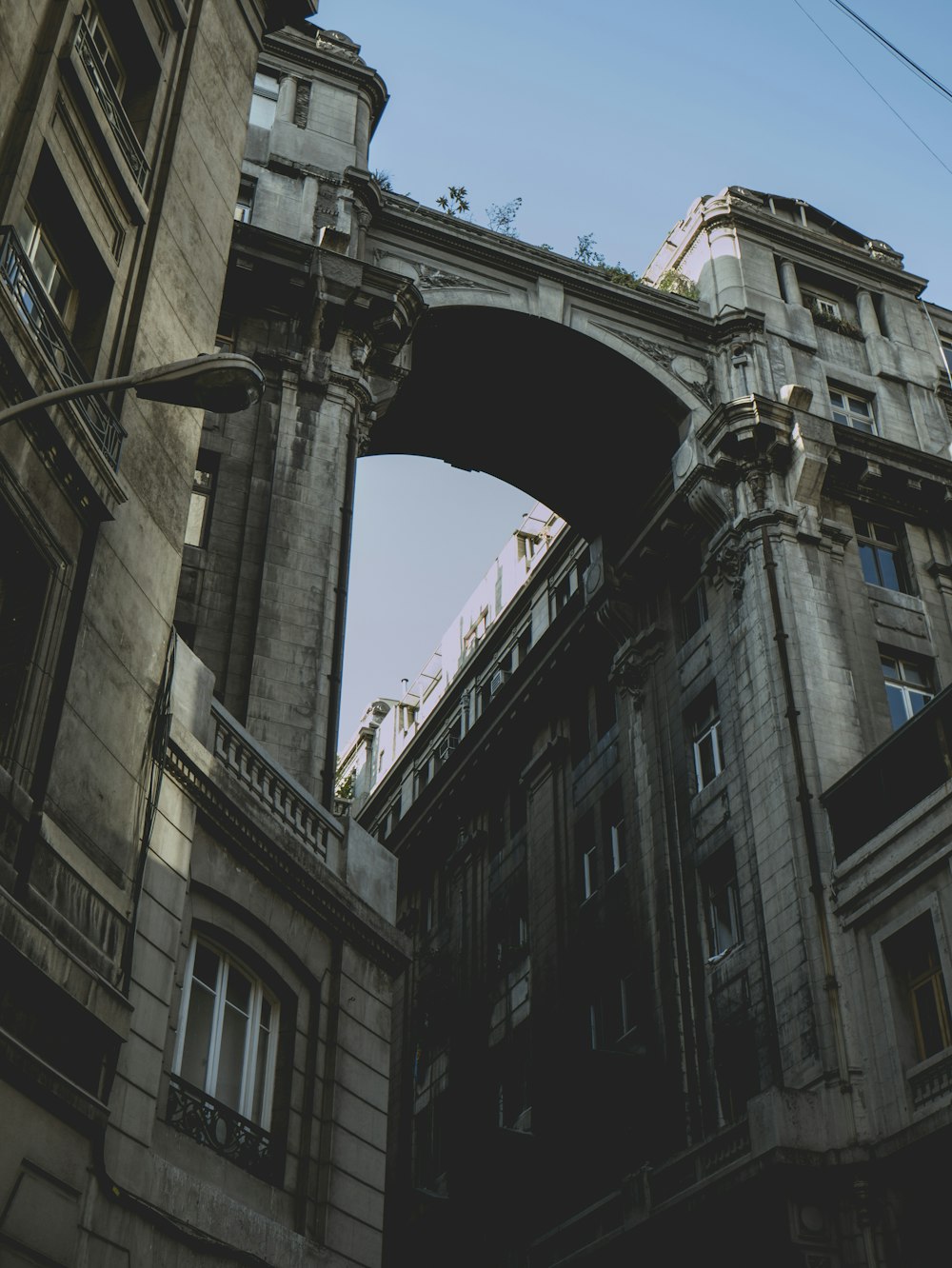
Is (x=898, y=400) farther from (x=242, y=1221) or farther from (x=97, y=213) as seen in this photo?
(x=242, y=1221)

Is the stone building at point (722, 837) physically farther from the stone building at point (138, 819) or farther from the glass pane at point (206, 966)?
the glass pane at point (206, 966)

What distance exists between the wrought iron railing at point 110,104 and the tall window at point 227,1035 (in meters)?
10.1

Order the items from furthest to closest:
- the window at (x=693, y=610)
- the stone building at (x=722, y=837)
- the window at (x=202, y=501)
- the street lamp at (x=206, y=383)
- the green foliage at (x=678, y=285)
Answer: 1. the green foliage at (x=678, y=285)
2. the window at (x=693, y=610)
3. the window at (x=202, y=501)
4. the stone building at (x=722, y=837)
5. the street lamp at (x=206, y=383)

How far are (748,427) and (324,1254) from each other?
25.6 metres

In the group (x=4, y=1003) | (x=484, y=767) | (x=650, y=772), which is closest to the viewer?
(x=4, y=1003)

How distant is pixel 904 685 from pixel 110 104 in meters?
24.3

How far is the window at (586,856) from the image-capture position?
136ft

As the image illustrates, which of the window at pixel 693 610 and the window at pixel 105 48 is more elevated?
the window at pixel 693 610

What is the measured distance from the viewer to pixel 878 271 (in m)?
46.9

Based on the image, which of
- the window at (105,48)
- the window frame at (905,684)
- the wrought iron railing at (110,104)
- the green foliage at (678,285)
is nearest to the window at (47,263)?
the wrought iron railing at (110,104)

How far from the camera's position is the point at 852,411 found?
43.0 m

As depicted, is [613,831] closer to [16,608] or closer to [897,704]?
[897,704]

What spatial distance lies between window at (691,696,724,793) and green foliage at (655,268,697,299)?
14.6 meters

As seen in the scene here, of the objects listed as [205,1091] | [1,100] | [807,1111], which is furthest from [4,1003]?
[807,1111]
